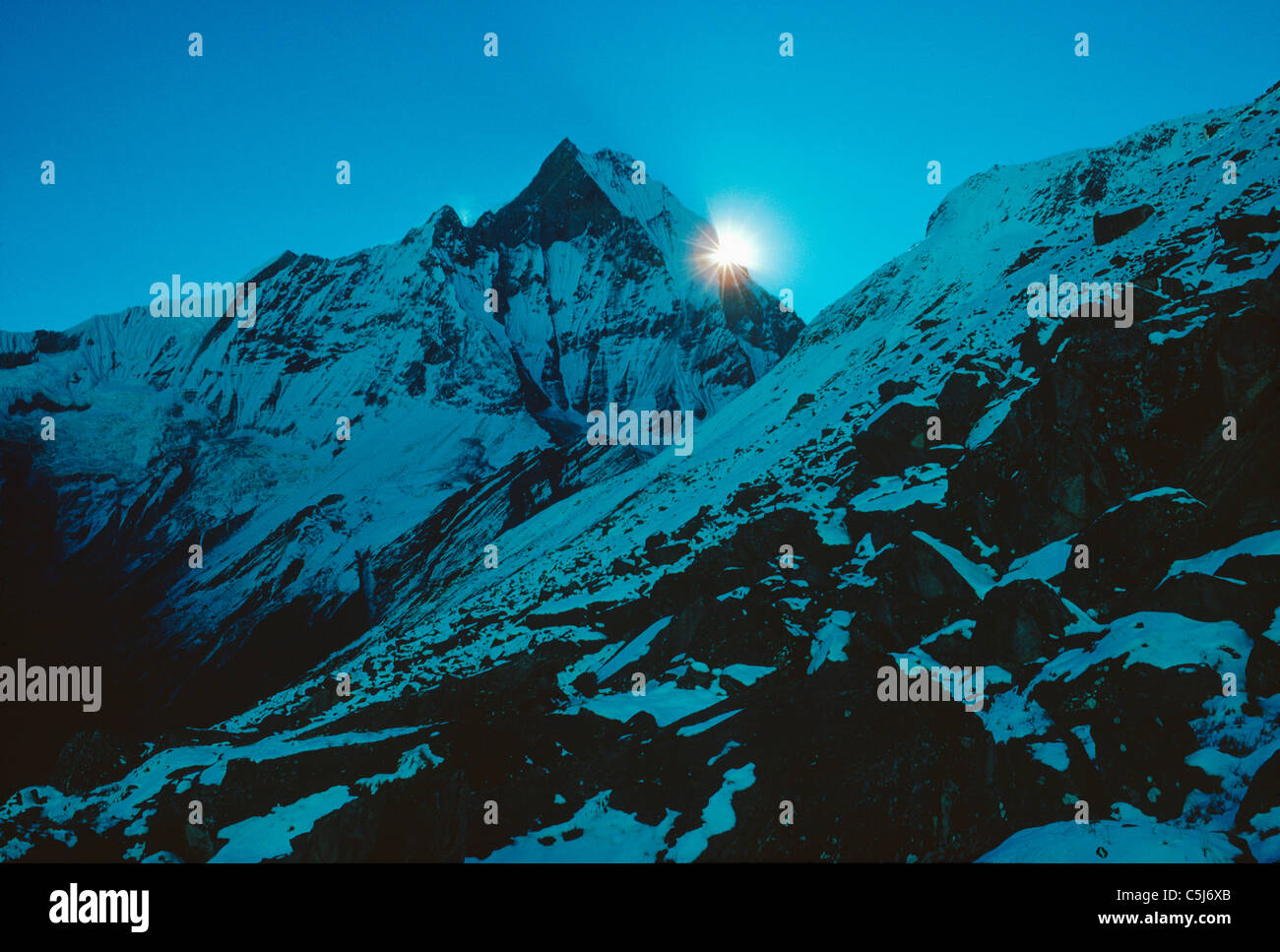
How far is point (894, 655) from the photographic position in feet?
84.3

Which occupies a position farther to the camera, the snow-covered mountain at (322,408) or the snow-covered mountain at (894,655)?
the snow-covered mountain at (322,408)

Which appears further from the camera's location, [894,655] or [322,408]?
[322,408]

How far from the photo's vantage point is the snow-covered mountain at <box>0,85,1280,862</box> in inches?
734

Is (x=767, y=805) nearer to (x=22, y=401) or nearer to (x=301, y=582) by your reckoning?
(x=301, y=582)

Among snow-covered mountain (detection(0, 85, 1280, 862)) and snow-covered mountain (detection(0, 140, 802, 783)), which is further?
snow-covered mountain (detection(0, 140, 802, 783))

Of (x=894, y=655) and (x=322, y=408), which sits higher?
(x=322, y=408)

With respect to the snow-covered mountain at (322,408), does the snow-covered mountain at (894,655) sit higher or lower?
lower

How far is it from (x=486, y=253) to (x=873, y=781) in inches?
5676

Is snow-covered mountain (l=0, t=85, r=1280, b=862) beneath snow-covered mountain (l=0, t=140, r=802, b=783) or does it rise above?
beneath

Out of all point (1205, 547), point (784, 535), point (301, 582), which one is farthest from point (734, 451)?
point (301, 582)

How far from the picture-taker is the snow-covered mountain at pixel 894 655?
61.2 ft

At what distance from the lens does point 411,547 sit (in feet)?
305
